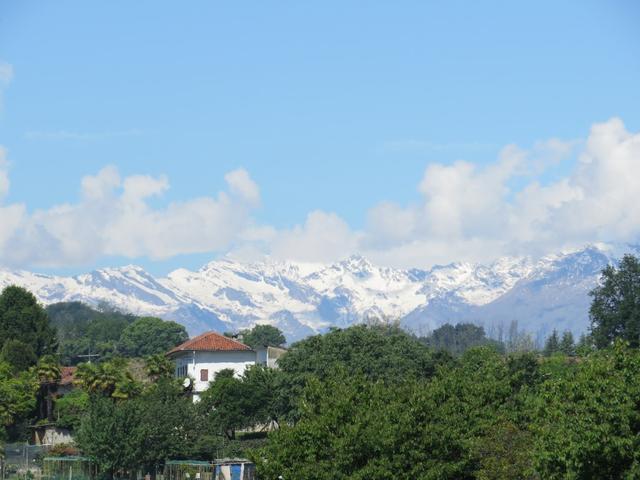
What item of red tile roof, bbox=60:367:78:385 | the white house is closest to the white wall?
the white house

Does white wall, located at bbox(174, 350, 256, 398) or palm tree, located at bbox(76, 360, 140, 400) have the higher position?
white wall, located at bbox(174, 350, 256, 398)

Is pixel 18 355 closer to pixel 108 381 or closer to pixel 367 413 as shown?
pixel 108 381

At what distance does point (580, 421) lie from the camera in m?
38.3

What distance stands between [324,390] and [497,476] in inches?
393

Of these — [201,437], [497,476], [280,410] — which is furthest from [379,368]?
[497,476]

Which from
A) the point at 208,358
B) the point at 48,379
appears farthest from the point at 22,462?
the point at 208,358

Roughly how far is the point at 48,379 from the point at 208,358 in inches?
744

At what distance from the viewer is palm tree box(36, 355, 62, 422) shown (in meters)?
101

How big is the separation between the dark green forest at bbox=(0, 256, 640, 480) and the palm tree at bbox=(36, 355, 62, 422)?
0.15m

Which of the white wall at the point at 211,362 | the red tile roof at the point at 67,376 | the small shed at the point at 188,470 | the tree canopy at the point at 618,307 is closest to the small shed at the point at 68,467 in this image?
the small shed at the point at 188,470

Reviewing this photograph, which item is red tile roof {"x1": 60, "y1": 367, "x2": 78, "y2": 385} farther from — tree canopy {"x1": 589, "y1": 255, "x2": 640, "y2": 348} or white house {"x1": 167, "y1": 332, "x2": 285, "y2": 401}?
tree canopy {"x1": 589, "y1": 255, "x2": 640, "y2": 348}

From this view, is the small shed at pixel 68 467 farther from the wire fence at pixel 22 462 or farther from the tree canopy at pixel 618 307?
the tree canopy at pixel 618 307

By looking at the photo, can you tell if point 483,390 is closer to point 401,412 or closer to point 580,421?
point 401,412

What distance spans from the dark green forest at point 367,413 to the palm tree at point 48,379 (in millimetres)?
146
